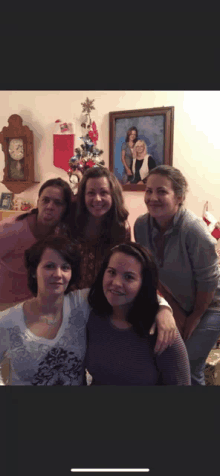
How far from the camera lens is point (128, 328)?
1269mm

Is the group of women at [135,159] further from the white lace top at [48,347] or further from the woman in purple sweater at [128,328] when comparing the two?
the white lace top at [48,347]

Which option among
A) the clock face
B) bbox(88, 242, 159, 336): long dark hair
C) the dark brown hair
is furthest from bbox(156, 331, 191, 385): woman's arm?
the clock face

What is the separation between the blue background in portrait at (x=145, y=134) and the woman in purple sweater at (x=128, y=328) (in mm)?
315

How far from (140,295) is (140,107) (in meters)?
0.66

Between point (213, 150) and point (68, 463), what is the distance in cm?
122

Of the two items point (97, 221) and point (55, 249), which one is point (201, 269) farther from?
point (55, 249)

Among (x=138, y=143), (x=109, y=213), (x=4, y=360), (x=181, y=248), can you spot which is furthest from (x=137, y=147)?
(x=4, y=360)

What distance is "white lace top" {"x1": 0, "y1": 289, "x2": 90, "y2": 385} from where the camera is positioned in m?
1.24

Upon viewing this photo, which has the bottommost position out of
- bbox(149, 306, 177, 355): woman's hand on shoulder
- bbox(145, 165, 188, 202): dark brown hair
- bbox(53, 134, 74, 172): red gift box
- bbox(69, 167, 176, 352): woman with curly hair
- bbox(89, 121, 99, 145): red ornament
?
bbox(149, 306, 177, 355): woman's hand on shoulder

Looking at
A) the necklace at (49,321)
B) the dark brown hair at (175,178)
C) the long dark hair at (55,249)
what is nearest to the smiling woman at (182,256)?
the dark brown hair at (175,178)

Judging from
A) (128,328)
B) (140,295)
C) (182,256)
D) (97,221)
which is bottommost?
(128,328)

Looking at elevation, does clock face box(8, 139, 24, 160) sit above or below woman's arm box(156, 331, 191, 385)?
above

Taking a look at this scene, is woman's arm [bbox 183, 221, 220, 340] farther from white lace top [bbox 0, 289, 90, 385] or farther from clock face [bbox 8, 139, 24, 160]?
clock face [bbox 8, 139, 24, 160]

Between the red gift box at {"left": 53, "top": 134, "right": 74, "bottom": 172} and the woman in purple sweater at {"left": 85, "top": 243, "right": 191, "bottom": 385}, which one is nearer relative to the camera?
the woman in purple sweater at {"left": 85, "top": 243, "right": 191, "bottom": 385}
